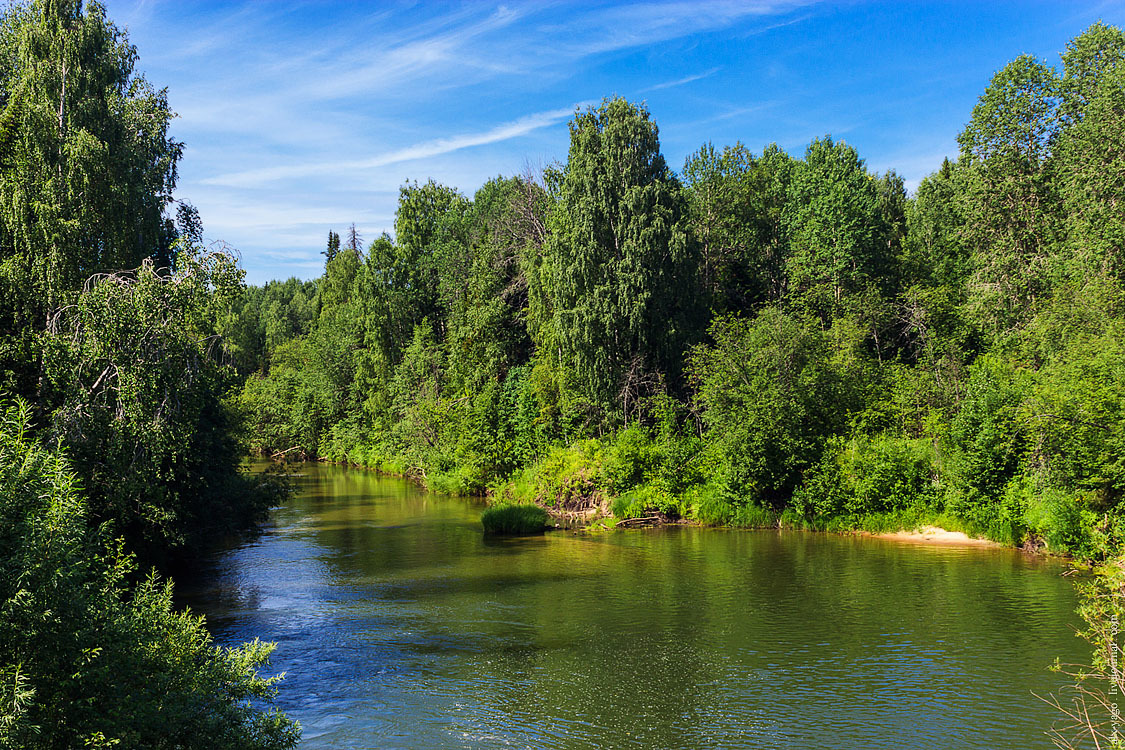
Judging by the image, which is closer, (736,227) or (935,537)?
(935,537)

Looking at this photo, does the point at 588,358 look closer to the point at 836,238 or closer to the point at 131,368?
the point at 836,238

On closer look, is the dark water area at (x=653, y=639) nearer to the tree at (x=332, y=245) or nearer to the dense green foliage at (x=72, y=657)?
the dense green foliage at (x=72, y=657)

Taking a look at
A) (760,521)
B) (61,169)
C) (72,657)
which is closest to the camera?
(72,657)

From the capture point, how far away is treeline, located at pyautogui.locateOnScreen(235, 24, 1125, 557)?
105 feet

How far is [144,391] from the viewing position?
18.7 m

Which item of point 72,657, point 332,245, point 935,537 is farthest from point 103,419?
point 332,245

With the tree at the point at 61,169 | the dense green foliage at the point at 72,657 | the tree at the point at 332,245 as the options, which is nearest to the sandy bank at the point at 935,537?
the dense green foliage at the point at 72,657

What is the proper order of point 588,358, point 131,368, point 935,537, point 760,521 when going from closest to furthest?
1. point 131,368
2. point 935,537
3. point 760,521
4. point 588,358

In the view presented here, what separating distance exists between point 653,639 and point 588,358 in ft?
77.7

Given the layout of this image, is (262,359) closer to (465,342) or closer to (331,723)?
(465,342)

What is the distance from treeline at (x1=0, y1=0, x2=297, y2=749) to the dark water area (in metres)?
3.01

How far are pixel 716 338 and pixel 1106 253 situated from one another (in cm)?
1825

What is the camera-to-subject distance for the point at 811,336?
41.3 meters

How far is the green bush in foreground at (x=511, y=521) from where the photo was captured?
127 ft
